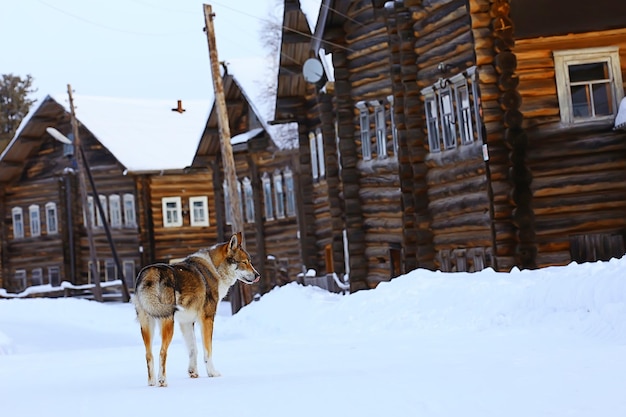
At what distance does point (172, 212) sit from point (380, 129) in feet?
83.8

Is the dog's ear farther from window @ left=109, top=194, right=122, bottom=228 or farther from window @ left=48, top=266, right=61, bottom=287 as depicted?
window @ left=48, top=266, right=61, bottom=287

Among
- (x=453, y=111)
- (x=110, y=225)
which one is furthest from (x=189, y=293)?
(x=110, y=225)

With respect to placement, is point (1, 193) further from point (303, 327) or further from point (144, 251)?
point (303, 327)

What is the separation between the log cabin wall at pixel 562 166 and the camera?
1942cm

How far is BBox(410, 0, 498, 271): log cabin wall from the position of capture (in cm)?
2027

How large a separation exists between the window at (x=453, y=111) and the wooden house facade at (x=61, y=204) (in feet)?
91.0

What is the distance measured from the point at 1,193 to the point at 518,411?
4886 centimetres

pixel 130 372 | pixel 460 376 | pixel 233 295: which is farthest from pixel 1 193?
pixel 460 376

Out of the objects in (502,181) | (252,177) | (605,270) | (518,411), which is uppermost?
(252,177)

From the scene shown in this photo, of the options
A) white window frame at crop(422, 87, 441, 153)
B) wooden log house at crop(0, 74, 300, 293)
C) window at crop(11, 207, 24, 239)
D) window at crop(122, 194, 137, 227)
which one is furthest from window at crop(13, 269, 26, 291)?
white window frame at crop(422, 87, 441, 153)

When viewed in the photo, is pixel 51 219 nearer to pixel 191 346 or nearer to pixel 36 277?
pixel 36 277

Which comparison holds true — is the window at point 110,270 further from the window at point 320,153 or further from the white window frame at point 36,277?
the window at point 320,153

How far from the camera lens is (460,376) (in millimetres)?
8266

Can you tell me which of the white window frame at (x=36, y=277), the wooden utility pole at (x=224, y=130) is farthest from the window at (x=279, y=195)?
the white window frame at (x=36, y=277)
